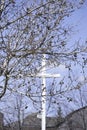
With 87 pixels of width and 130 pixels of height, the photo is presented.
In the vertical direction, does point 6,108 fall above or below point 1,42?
below

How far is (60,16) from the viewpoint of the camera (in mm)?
8602

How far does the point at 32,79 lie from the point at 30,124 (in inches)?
1722

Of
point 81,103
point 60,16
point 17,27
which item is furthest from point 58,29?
point 81,103

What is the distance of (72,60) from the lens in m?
8.97

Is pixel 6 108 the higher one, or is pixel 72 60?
pixel 72 60

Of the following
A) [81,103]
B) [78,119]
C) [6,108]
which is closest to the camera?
[6,108]

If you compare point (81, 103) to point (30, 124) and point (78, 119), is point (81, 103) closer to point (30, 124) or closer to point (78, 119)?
point (78, 119)

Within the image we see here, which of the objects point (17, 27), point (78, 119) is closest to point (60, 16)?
point (17, 27)

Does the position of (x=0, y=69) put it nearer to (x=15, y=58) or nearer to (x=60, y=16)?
(x=15, y=58)

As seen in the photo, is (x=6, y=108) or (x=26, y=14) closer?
(x=26, y=14)

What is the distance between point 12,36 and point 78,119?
34.0m

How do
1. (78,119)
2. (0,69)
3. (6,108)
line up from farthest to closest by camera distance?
(78,119)
(6,108)
(0,69)

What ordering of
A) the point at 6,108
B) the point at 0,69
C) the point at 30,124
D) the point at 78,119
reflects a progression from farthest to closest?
the point at 30,124 → the point at 78,119 → the point at 6,108 → the point at 0,69

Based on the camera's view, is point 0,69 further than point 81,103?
No
